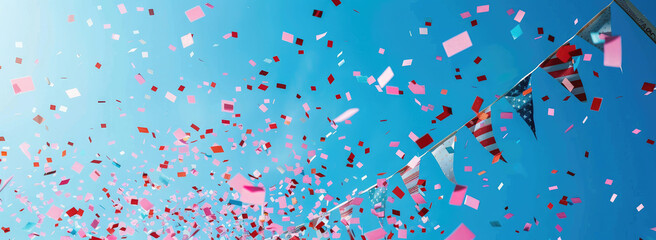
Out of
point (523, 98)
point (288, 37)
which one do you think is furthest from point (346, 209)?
point (523, 98)

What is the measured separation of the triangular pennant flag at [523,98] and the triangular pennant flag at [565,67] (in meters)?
0.27

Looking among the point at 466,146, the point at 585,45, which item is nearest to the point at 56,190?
the point at 466,146

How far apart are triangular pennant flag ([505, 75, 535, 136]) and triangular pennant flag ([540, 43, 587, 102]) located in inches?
10.7

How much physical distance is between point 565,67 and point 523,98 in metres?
0.55

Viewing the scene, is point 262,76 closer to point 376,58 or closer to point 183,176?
point 376,58

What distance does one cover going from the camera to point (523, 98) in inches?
172

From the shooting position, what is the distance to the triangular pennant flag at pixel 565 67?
161 inches

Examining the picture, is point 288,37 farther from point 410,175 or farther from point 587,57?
point 587,57

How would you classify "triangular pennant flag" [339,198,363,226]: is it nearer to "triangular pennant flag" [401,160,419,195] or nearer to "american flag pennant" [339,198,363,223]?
"american flag pennant" [339,198,363,223]

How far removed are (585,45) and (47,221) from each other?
1057cm

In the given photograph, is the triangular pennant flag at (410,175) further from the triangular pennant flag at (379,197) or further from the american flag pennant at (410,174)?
the triangular pennant flag at (379,197)

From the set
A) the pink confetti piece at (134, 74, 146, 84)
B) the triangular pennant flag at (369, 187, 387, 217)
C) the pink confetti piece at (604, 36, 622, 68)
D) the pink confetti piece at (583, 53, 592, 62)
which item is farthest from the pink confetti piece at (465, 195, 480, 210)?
the pink confetti piece at (134, 74, 146, 84)

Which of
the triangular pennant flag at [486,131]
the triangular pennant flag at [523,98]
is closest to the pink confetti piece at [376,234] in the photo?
the triangular pennant flag at [486,131]

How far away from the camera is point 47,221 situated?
743cm
